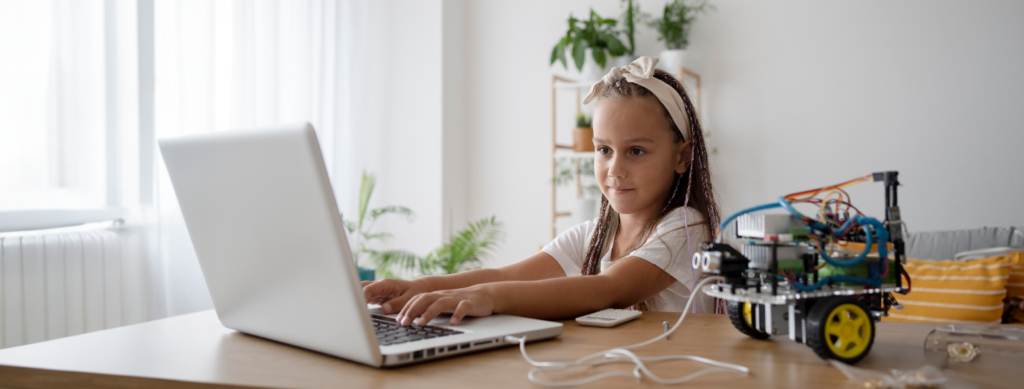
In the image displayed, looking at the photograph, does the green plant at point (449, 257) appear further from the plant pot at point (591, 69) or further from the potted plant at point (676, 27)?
the potted plant at point (676, 27)

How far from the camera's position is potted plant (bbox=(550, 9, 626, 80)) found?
3.06 meters

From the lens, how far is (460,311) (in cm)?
78

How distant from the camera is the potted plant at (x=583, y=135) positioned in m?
3.09

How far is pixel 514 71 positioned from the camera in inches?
147

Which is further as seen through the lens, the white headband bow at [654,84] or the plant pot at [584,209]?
the plant pot at [584,209]

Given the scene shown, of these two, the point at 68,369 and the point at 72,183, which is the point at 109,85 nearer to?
the point at 72,183

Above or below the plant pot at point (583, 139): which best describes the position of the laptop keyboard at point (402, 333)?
below

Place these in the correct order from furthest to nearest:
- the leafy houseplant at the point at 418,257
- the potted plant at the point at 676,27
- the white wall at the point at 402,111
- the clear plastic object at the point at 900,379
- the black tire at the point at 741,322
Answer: the white wall at the point at 402,111 → the leafy houseplant at the point at 418,257 → the potted plant at the point at 676,27 → the black tire at the point at 741,322 → the clear plastic object at the point at 900,379

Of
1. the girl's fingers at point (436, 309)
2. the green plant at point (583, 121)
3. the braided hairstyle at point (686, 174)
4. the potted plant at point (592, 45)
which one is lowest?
the girl's fingers at point (436, 309)

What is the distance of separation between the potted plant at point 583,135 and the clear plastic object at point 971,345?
2422mm

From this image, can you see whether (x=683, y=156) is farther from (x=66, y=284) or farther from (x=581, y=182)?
(x=581, y=182)

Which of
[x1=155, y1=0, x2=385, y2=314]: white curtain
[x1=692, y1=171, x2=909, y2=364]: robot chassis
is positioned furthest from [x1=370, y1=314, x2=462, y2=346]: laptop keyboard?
[x1=155, y1=0, x2=385, y2=314]: white curtain

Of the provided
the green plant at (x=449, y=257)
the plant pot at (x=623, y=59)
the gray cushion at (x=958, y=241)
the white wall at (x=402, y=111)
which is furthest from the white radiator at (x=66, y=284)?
the gray cushion at (x=958, y=241)

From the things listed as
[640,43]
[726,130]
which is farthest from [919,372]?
[640,43]
